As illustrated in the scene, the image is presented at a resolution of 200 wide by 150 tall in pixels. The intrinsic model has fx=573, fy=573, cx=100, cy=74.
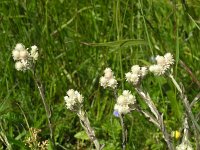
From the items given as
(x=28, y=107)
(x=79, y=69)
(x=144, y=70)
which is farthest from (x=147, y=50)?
(x=144, y=70)

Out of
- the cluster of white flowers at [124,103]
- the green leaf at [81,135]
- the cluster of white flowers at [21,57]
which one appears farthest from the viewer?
the green leaf at [81,135]

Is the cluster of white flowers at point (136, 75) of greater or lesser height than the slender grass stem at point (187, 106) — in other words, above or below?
above

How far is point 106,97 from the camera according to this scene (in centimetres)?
235

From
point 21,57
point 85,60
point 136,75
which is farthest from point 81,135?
point 136,75

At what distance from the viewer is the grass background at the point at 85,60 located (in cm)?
222

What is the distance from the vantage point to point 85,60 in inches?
97.7

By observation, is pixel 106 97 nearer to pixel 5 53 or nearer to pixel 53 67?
pixel 53 67

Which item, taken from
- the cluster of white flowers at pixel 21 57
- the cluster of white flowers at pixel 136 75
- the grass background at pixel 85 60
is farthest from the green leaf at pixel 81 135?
the cluster of white flowers at pixel 136 75

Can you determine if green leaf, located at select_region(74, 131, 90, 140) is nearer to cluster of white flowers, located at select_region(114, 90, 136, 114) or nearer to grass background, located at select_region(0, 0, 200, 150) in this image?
grass background, located at select_region(0, 0, 200, 150)

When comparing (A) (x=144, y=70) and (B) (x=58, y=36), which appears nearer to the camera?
(A) (x=144, y=70)

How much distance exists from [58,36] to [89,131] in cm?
119

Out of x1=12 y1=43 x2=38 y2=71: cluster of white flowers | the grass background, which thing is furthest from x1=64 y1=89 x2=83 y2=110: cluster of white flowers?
the grass background

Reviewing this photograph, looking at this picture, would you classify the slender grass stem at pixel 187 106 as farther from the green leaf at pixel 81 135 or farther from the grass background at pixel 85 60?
the green leaf at pixel 81 135

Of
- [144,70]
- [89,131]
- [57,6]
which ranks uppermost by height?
[57,6]
